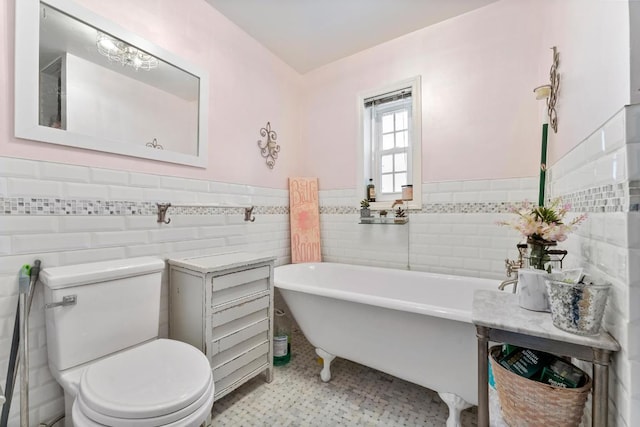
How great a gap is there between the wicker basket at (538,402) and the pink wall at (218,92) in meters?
2.07

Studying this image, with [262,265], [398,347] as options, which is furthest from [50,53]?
[398,347]

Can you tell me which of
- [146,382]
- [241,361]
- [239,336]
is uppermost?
[146,382]

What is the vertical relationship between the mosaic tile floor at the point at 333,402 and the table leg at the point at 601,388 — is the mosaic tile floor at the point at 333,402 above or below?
below

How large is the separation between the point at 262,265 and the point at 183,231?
596 mm

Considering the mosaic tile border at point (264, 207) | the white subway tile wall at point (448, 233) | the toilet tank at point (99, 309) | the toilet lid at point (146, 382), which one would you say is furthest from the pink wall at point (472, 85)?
the toilet lid at point (146, 382)

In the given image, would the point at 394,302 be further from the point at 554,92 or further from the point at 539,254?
the point at 554,92

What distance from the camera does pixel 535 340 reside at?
866 millimetres

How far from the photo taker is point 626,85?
Answer: 74cm

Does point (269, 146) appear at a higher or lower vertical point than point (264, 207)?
higher

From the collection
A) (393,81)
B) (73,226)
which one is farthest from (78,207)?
(393,81)

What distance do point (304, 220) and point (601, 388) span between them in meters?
2.32

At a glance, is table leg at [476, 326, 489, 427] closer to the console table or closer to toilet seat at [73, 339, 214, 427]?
the console table

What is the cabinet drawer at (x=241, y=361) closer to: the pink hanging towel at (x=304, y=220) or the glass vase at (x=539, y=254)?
the pink hanging towel at (x=304, y=220)

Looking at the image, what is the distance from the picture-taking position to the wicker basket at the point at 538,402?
0.84m
